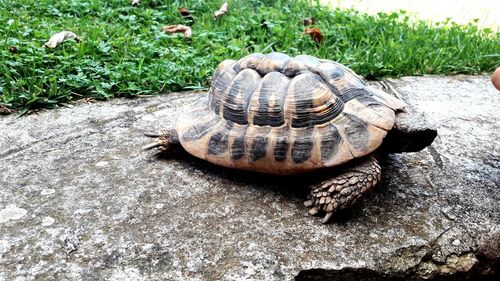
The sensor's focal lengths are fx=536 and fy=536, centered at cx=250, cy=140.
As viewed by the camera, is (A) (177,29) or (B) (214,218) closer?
(B) (214,218)

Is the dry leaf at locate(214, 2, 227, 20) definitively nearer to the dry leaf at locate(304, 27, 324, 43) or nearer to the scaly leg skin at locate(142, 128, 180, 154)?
the dry leaf at locate(304, 27, 324, 43)

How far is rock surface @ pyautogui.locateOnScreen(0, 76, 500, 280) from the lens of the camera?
1.91 m

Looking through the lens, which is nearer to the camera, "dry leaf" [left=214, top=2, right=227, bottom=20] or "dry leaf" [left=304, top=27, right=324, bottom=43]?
"dry leaf" [left=304, top=27, right=324, bottom=43]

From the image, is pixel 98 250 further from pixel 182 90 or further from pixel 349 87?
pixel 182 90

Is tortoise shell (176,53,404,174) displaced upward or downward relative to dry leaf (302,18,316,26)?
upward

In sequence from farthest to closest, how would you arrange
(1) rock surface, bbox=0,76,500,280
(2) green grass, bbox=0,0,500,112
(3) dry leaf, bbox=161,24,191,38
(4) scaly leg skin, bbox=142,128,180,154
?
(3) dry leaf, bbox=161,24,191,38 < (2) green grass, bbox=0,0,500,112 < (4) scaly leg skin, bbox=142,128,180,154 < (1) rock surface, bbox=0,76,500,280

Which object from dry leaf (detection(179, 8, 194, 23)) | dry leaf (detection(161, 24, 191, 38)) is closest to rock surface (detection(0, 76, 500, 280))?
dry leaf (detection(161, 24, 191, 38))

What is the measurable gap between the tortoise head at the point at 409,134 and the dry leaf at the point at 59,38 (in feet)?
7.88

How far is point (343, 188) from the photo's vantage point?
2.10 m

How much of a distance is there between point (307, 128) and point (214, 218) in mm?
515

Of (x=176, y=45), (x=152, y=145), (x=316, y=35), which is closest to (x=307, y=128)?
(x=152, y=145)

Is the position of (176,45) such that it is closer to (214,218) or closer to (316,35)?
(316,35)

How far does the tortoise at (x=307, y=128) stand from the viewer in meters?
2.11

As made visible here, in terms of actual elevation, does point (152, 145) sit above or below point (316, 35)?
above
